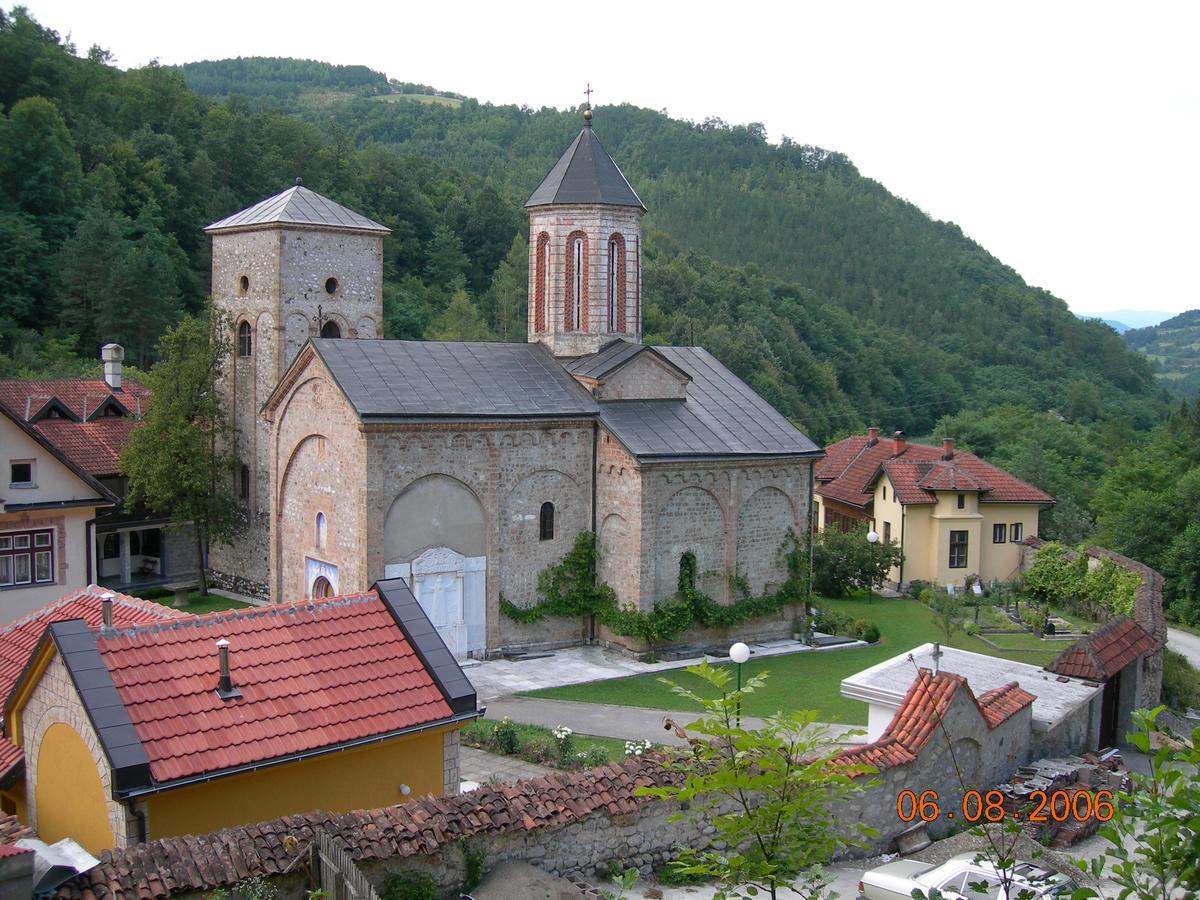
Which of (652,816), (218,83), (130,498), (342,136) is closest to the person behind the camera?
(652,816)

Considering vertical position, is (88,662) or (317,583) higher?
(88,662)

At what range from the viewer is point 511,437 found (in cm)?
2164

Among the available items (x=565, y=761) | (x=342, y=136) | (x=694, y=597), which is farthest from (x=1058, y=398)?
(x=565, y=761)

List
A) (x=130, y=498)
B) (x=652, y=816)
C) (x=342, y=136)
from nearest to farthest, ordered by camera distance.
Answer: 1. (x=652, y=816)
2. (x=130, y=498)
3. (x=342, y=136)

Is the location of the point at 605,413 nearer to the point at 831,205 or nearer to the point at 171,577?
the point at 171,577

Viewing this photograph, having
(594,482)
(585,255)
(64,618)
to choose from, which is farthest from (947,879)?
(585,255)

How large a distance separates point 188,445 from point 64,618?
13.5m

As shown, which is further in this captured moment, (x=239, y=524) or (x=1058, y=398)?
(x=1058, y=398)

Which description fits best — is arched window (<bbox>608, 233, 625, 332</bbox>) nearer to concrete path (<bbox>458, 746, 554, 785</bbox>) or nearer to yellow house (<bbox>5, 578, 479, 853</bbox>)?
concrete path (<bbox>458, 746, 554, 785</bbox>)

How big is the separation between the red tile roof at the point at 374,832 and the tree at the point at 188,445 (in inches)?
716

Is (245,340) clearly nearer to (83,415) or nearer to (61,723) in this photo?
(83,415)

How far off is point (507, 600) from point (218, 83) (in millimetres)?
103362

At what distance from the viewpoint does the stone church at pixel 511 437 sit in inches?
818

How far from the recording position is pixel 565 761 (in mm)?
14938
